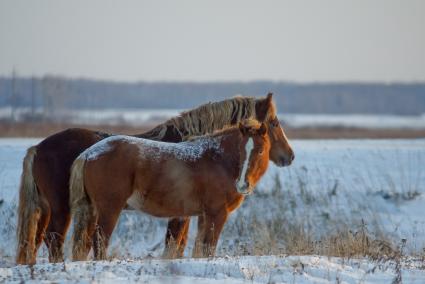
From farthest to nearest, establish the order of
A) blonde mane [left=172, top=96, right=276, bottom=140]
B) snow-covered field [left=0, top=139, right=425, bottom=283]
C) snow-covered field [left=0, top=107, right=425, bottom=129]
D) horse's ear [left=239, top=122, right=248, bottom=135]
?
1. snow-covered field [left=0, top=107, right=425, bottom=129]
2. blonde mane [left=172, top=96, right=276, bottom=140]
3. horse's ear [left=239, top=122, right=248, bottom=135]
4. snow-covered field [left=0, top=139, right=425, bottom=283]

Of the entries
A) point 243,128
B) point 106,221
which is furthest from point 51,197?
point 243,128

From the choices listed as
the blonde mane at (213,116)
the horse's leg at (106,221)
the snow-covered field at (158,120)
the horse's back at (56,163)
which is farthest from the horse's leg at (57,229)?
the snow-covered field at (158,120)

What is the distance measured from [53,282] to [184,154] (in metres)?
2.63

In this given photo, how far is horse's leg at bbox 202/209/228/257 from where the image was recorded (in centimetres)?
781

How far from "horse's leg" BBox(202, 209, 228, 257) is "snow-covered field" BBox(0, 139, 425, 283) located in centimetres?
36

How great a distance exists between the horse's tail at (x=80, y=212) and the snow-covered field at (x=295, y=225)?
410mm

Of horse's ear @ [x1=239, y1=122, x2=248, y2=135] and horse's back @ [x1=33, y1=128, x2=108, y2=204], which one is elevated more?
horse's ear @ [x1=239, y1=122, x2=248, y2=135]

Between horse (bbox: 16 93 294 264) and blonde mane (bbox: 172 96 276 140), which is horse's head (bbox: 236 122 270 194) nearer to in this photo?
horse (bbox: 16 93 294 264)

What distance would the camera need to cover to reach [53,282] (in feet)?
19.1

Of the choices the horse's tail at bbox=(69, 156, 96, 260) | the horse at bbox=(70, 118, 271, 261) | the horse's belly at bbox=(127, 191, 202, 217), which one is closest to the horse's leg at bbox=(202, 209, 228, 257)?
the horse at bbox=(70, 118, 271, 261)

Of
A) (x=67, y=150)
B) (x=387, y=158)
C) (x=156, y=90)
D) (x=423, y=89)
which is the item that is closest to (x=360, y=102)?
(x=423, y=89)

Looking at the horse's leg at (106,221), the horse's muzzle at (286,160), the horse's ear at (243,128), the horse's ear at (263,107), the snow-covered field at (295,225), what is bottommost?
the snow-covered field at (295,225)

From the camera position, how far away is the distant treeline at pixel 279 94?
345ft

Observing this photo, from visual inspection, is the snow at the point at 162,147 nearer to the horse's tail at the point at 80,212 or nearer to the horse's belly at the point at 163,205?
the horse's tail at the point at 80,212
